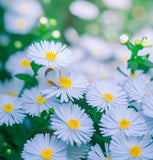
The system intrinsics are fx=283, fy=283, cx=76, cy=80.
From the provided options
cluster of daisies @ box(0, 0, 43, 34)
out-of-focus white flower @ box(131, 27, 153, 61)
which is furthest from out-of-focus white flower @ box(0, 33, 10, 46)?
out-of-focus white flower @ box(131, 27, 153, 61)

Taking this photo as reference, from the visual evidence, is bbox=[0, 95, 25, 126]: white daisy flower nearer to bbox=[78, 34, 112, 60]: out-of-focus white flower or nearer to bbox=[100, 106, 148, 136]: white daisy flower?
bbox=[100, 106, 148, 136]: white daisy flower

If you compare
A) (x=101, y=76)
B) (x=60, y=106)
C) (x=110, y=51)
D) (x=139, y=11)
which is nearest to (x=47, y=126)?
(x=60, y=106)

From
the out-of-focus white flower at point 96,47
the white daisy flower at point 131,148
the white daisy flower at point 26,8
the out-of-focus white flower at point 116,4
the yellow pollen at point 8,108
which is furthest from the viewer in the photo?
the out-of-focus white flower at point 116,4

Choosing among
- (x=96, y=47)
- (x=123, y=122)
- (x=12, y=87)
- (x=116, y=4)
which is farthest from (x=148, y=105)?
(x=116, y=4)

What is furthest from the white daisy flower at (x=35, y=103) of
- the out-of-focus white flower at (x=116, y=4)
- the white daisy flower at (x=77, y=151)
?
the out-of-focus white flower at (x=116, y=4)

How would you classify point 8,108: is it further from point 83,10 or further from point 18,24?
point 83,10

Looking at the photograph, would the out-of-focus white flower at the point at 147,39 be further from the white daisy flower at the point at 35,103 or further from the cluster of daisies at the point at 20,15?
the cluster of daisies at the point at 20,15
